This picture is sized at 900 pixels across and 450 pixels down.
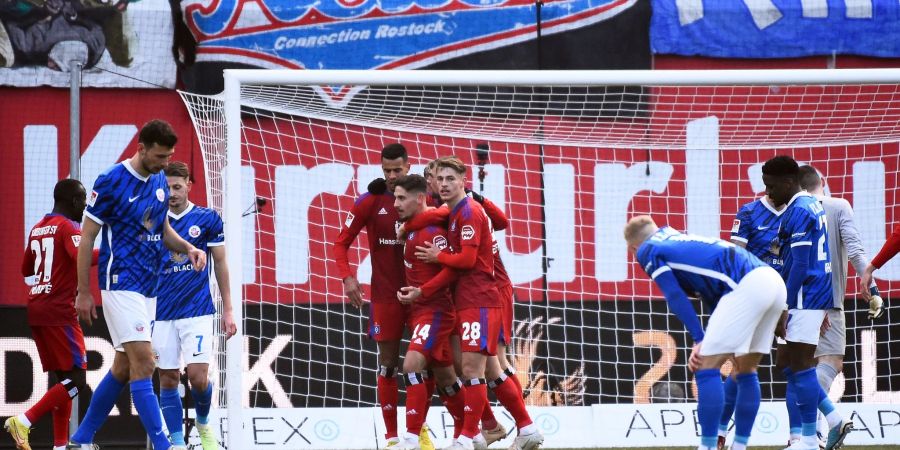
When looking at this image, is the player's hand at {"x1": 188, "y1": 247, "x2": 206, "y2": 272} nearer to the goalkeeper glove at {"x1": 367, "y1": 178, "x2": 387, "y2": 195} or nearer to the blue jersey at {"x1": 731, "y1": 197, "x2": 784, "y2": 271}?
the goalkeeper glove at {"x1": 367, "y1": 178, "x2": 387, "y2": 195}

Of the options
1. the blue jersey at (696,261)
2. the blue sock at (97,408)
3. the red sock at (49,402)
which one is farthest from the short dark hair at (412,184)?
the red sock at (49,402)

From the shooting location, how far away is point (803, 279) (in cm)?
723

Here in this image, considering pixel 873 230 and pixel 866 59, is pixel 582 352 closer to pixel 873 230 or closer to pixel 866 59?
pixel 873 230

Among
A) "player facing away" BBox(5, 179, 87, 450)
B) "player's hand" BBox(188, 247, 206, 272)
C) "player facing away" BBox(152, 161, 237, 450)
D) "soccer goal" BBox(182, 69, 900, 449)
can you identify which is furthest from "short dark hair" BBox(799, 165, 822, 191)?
"player facing away" BBox(5, 179, 87, 450)

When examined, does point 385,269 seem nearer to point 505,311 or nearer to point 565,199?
point 505,311

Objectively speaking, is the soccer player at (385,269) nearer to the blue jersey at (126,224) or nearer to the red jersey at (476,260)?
the red jersey at (476,260)

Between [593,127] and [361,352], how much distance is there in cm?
274

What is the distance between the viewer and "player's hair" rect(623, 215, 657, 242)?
20.0ft

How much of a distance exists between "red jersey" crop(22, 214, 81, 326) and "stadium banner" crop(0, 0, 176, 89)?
2.10m

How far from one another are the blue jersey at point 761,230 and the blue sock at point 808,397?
0.74 m

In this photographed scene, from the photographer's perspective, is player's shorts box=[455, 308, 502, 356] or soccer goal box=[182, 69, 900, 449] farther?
soccer goal box=[182, 69, 900, 449]

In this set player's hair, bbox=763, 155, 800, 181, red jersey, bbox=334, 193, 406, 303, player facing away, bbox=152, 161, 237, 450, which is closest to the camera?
player's hair, bbox=763, 155, 800, 181

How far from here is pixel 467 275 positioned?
7.39 m

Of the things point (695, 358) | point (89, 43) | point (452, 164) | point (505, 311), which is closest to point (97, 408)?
point (452, 164)
